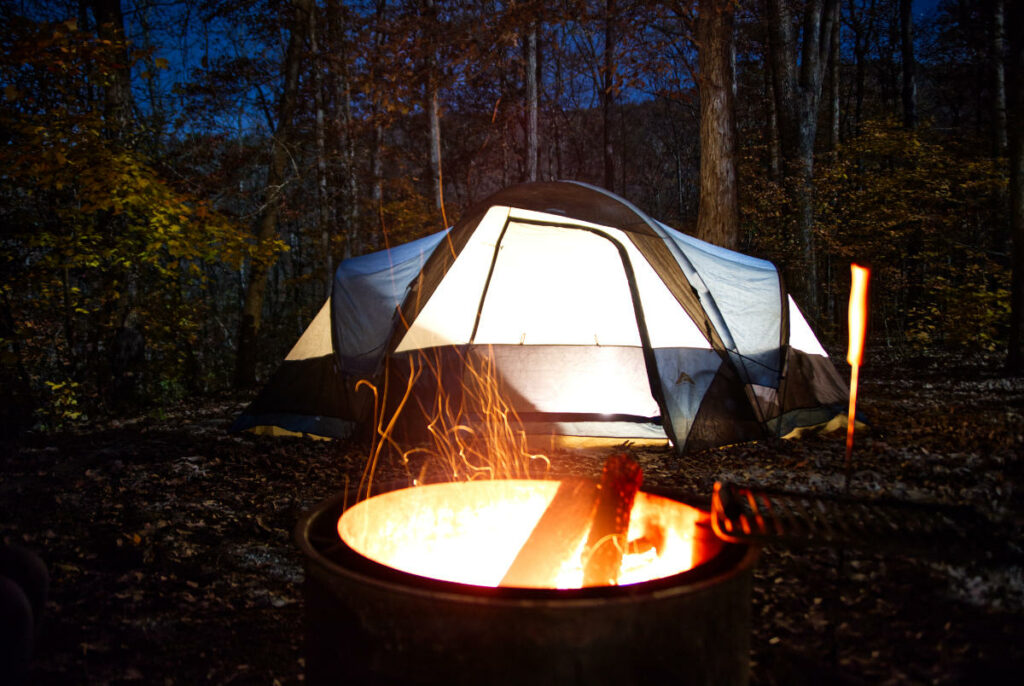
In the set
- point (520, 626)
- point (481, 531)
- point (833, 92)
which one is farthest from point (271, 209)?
point (833, 92)

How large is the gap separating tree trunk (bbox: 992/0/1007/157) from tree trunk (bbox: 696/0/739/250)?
29.6 ft

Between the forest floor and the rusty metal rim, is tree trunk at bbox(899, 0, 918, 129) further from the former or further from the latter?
the rusty metal rim

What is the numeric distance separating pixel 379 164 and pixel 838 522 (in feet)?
50.6

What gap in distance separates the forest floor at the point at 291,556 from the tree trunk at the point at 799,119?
18.0 ft

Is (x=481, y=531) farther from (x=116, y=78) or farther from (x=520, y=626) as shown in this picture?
(x=116, y=78)

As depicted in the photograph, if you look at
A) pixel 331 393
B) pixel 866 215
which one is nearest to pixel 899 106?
pixel 866 215

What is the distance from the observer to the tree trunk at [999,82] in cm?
1264

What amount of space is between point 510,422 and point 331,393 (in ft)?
5.91

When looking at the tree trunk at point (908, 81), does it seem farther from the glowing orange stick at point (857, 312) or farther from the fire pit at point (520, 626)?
the fire pit at point (520, 626)

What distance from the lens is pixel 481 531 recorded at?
7.64 feet

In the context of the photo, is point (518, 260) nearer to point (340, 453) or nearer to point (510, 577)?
point (340, 453)

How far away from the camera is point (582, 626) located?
1269 millimetres

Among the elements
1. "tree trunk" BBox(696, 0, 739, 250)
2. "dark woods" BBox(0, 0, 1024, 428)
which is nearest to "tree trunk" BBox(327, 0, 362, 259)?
"dark woods" BBox(0, 0, 1024, 428)

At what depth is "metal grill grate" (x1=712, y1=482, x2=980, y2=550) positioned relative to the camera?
4.94ft
